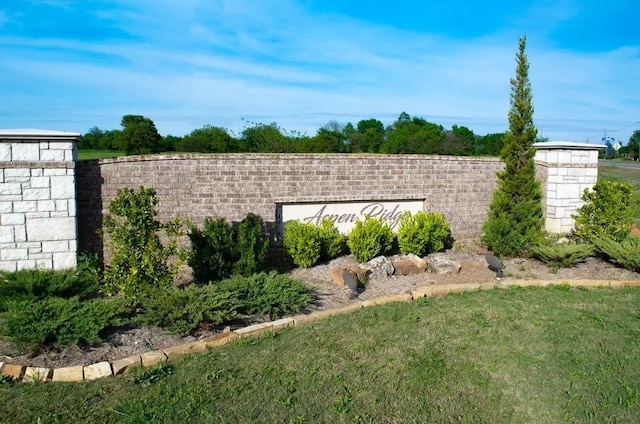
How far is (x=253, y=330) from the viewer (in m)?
6.10

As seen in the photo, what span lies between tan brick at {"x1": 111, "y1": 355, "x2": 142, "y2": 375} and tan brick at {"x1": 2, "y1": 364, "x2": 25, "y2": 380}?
32.8 inches

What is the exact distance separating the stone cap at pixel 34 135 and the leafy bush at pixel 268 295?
3730 millimetres

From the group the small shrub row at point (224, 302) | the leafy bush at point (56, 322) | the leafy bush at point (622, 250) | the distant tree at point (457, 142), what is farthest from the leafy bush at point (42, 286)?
the distant tree at point (457, 142)

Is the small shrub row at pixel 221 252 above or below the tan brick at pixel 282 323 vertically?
above

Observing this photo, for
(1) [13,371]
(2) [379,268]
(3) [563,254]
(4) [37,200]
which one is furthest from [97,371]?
(3) [563,254]

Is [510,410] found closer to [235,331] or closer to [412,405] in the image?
[412,405]

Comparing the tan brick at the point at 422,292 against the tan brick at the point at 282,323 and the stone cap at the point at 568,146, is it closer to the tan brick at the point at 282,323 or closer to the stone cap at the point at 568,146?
the tan brick at the point at 282,323

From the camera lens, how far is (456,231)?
11.7m

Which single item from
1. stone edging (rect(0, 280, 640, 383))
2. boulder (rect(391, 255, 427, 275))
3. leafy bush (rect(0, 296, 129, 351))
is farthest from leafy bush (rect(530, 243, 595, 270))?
leafy bush (rect(0, 296, 129, 351))

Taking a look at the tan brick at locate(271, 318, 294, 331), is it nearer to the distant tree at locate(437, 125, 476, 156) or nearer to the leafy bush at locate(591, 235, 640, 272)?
the leafy bush at locate(591, 235, 640, 272)

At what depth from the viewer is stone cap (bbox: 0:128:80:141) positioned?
8.13 m

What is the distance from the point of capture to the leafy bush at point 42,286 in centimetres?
662

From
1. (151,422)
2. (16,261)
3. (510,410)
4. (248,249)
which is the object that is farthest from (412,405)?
(16,261)

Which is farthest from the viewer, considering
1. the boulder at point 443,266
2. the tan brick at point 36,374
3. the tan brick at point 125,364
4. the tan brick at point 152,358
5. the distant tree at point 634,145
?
the distant tree at point 634,145
